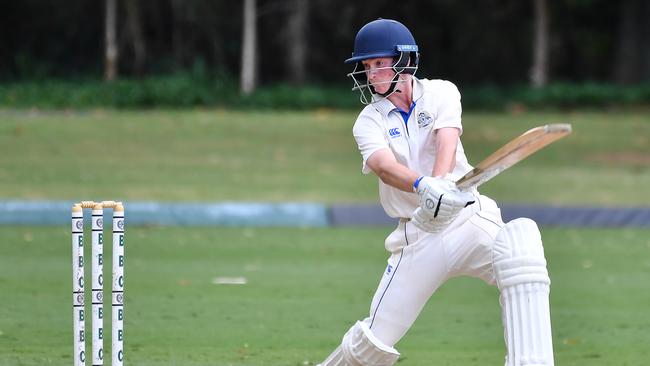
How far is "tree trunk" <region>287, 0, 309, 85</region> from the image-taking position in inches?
1043

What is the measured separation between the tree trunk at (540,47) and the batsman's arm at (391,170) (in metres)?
21.8

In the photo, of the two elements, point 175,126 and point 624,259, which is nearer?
point 624,259

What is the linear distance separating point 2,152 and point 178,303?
456 inches

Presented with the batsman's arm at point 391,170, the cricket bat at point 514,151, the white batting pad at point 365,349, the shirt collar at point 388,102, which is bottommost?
the white batting pad at point 365,349

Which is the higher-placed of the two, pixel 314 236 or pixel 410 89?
pixel 410 89

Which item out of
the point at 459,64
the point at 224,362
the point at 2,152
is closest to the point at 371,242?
the point at 224,362

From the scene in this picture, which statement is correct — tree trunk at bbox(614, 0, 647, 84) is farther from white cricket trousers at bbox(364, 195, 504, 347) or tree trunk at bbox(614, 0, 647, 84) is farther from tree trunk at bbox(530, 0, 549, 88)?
white cricket trousers at bbox(364, 195, 504, 347)

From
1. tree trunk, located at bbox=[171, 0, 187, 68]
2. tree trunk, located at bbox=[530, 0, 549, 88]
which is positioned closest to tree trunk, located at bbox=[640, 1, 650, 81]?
tree trunk, located at bbox=[530, 0, 549, 88]

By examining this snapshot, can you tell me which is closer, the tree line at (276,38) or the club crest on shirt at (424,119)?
the club crest on shirt at (424,119)

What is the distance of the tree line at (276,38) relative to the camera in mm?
26859

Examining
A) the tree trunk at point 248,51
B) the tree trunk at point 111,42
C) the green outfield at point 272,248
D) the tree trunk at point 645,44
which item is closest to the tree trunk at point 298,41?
the tree trunk at point 248,51

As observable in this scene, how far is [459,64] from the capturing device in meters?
29.4

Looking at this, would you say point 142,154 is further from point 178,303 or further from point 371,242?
point 178,303

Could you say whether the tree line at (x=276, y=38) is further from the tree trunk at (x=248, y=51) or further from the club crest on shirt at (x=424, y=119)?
the club crest on shirt at (x=424, y=119)
